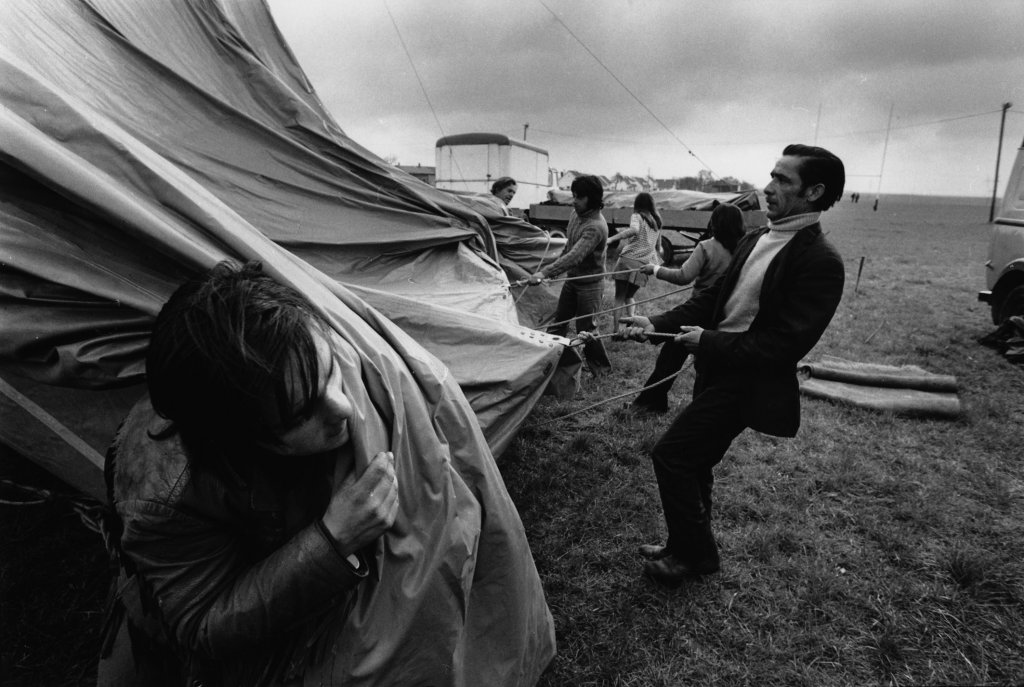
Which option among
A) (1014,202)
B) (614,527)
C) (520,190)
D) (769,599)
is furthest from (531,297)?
(520,190)

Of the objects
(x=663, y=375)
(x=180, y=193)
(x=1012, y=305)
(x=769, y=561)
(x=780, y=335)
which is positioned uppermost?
(x=180, y=193)

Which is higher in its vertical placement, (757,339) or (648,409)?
(757,339)

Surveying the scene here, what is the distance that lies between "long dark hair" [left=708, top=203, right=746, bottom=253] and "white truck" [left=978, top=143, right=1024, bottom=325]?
4.97 metres

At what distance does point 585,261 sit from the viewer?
564 cm

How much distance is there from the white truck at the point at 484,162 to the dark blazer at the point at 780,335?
14.5m

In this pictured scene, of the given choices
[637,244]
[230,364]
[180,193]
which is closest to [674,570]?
[230,364]

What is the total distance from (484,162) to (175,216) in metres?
16.5

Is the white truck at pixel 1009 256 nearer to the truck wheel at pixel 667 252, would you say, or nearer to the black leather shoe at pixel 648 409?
the black leather shoe at pixel 648 409

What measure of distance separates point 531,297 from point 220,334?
4272 millimetres

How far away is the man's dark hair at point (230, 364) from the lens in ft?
3.11

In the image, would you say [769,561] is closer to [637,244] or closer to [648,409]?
[648,409]

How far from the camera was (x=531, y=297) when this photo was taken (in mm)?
5152

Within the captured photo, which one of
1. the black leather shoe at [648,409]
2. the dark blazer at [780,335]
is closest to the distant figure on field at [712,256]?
the black leather shoe at [648,409]

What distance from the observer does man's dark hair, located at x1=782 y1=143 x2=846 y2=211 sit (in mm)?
2408
